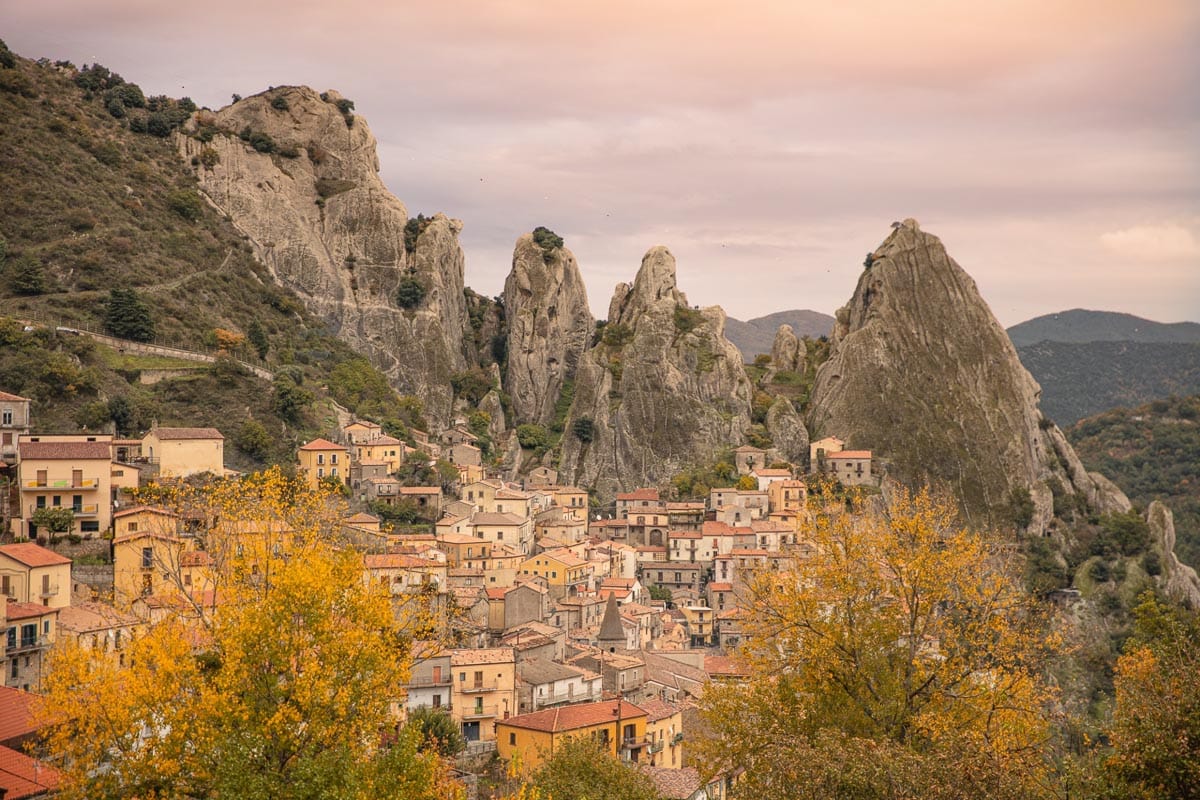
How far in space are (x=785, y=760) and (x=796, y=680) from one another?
523 centimetres

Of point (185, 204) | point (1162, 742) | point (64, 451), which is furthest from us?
point (185, 204)

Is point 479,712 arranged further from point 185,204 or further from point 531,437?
point 185,204

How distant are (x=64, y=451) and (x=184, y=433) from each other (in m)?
13.3

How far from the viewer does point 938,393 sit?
13088 centimetres

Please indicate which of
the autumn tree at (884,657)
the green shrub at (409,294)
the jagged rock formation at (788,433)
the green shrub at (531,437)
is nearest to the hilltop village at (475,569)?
the autumn tree at (884,657)

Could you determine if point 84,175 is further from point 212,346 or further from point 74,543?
point 74,543

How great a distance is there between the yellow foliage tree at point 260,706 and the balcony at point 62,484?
2968 centimetres

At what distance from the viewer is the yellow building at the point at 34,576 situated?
45.9m

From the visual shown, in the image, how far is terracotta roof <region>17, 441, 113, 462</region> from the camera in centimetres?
5772

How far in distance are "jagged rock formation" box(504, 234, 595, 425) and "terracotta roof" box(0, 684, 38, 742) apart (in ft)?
346

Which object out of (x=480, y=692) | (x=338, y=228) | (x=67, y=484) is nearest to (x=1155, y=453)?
(x=338, y=228)

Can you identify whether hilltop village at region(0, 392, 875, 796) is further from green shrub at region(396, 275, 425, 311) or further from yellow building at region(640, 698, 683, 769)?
green shrub at region(396, 275, 425, 311)

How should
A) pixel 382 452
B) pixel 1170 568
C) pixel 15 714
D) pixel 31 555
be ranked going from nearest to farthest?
pixel 15 714 < pixel 31 555 < pixel 382 452 < pixel 1170 568

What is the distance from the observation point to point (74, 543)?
57031mm
